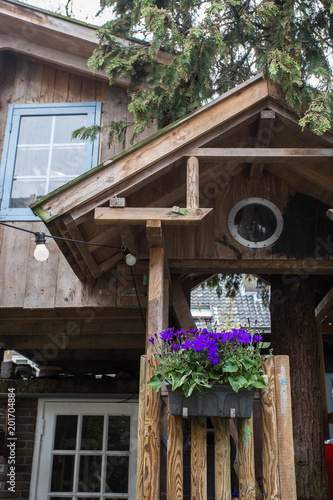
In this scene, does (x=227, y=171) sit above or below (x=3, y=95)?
below

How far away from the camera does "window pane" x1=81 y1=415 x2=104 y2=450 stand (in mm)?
6383

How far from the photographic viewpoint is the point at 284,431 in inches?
127

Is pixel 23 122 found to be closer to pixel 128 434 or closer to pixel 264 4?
pixel 264 4

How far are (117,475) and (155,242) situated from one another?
3.54 meters

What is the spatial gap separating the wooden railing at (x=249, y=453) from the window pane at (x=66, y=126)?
3.26m

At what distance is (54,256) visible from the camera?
16.5ft

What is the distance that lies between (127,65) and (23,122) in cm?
129

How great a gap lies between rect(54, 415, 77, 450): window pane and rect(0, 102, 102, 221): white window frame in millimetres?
2827

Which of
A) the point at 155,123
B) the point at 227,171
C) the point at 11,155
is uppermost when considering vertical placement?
the point at 155,123

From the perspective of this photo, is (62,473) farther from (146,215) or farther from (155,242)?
(146,215)

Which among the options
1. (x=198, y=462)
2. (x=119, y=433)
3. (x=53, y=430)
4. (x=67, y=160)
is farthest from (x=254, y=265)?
(x=53, y=430)

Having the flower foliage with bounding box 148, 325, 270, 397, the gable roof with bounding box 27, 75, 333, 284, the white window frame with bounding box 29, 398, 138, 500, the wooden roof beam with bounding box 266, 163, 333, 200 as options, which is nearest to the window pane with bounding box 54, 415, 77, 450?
the white window frame with bounding box 29, 398, 138, 500

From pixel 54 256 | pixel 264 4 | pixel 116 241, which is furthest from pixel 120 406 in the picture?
pixel 264 4

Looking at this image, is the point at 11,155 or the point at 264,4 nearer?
the point at 264,4
